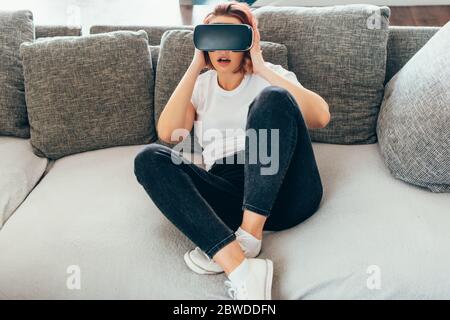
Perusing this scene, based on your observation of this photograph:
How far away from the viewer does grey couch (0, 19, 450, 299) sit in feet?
3.55

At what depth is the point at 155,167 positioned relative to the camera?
3.68ft

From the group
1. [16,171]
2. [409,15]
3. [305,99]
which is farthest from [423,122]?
[409,15]

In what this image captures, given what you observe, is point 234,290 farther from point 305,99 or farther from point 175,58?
point 175,58

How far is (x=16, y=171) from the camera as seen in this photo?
4.73 feet

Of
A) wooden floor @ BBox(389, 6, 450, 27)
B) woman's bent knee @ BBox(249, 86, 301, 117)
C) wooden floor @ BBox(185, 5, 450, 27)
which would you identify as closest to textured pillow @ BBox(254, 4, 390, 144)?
woman's bent knee @ BBox(249, 86, 301, 117)

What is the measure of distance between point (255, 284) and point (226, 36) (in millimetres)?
602

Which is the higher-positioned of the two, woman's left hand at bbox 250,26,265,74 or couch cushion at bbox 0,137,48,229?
woman's left hand at bbox 250,26,265,74

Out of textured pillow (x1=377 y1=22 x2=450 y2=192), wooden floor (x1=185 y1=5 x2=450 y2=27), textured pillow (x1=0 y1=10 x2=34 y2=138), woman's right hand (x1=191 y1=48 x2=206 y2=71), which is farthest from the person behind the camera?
wooden floor (x1=185 y1=5 x2=450 y2=27)

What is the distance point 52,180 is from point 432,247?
1.03m

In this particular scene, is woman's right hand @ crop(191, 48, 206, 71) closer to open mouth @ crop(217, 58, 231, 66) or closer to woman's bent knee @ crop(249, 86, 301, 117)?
open mouth @ crop(217, 58, 231, 66)

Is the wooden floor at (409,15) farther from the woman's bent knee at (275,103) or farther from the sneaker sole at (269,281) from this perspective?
the sneaker sole at (269,281)

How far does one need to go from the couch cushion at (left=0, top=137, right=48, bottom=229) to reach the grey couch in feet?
0.14

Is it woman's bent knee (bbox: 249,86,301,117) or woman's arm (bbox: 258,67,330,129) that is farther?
woman's arm (bbox: 258,67,330,129)
